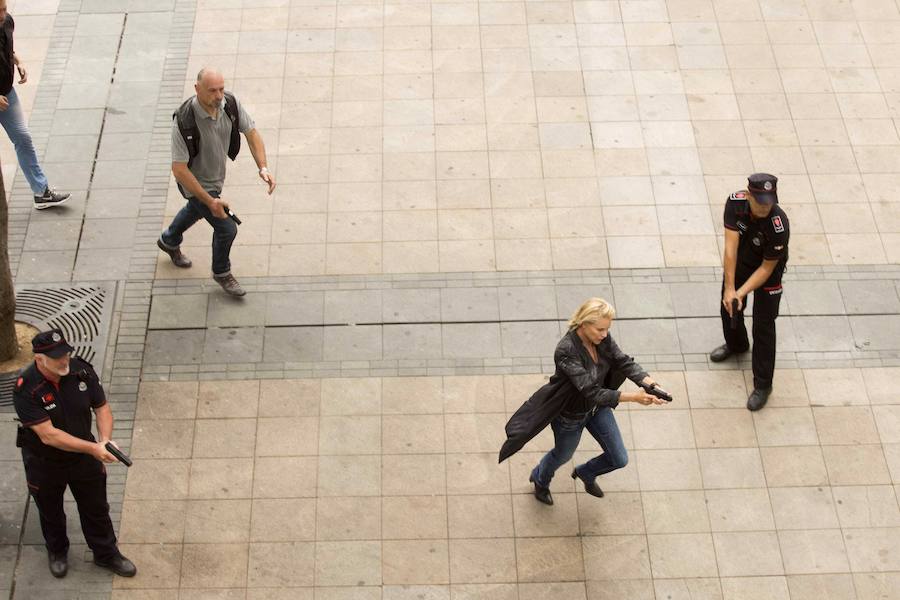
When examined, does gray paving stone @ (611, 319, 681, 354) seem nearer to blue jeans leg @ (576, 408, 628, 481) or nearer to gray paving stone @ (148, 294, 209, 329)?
blue jeans leg @ (576, 408, 628, 481)

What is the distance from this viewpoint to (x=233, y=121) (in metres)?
8.20

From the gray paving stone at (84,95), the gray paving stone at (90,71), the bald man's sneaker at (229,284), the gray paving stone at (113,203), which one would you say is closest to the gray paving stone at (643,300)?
the bald man's sneaker at (229,284)

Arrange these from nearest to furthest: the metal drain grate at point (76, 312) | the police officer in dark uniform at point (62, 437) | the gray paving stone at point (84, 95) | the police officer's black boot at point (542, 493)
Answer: the police officer in dark uniform at point (62, 437) < the police officer's black boot at point (542, 493) < the metal drain grate at point (76, 312) < the gray paving stone at point (84, 95)

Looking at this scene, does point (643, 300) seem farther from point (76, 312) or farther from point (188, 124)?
point (76, 312)

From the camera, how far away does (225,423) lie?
8094mm

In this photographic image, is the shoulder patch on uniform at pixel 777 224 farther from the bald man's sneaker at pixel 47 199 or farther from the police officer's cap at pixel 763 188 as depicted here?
the bald man's sneaker at pixel 47 199

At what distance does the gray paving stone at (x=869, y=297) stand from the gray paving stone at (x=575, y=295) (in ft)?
6.29

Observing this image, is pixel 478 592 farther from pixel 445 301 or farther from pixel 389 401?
pixel 445 301

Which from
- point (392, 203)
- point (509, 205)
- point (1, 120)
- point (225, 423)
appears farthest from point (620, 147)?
point (1, 120)

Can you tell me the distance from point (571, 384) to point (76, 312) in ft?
14.0

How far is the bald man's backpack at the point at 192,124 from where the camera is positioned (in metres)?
7.93

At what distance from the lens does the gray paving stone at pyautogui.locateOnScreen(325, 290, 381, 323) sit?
883 centimetres

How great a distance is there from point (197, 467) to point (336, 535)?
3.78 ft

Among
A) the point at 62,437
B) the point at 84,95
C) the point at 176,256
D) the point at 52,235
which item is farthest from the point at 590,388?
the point at 84,95
